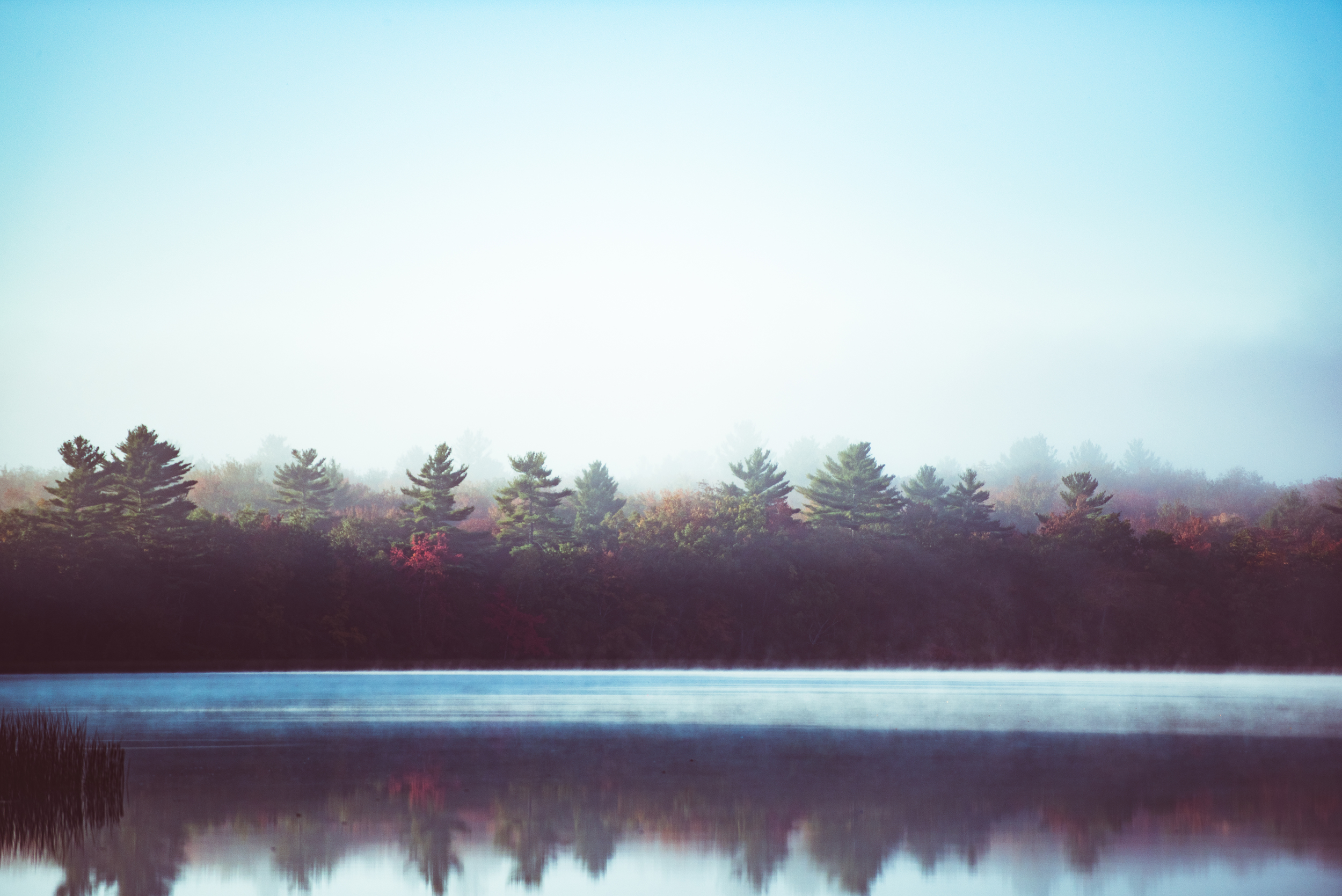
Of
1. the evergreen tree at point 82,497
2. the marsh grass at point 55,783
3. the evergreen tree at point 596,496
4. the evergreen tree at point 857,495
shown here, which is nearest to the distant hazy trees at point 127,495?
the evergreen tree at point 82,497

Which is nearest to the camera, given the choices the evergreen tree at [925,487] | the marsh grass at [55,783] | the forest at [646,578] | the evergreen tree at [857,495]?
the marsh grass at [55,783]

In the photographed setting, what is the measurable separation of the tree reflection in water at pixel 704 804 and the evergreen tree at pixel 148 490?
3954 centimetres

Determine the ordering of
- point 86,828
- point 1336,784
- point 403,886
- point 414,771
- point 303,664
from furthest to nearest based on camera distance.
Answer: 1. point 303,664
2. point 414,771
3. point 1336,784
4. point 86,828
5. point 403,886

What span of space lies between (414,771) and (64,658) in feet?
131

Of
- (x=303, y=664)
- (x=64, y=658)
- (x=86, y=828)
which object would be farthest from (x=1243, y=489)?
(x=86, y=828)

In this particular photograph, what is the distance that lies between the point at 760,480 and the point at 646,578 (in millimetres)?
16736

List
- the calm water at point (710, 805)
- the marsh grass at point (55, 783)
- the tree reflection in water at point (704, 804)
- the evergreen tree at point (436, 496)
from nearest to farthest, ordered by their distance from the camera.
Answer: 1. the calm water at point (710, 805)
2. the tree reflection in water at point (704, 804)
3. the marsh grass at point (55, 783)
4. the evergreen tree at point (436, 496)

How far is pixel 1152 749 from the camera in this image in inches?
842

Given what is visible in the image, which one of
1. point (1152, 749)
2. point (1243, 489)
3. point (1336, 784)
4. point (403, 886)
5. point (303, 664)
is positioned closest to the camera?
point (403, 886)

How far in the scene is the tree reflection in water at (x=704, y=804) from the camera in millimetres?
12281

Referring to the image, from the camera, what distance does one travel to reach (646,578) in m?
68.0

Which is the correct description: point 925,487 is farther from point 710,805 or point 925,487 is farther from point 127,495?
point 710,805

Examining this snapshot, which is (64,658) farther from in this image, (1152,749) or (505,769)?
(1152,749)

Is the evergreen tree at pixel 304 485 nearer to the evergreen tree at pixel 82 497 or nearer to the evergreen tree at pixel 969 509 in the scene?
the evergreen tree at pixel 82 497
